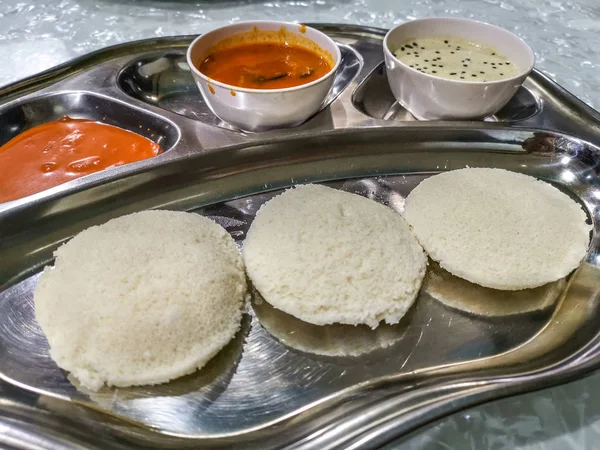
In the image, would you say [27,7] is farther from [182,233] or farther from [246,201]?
[182,233]

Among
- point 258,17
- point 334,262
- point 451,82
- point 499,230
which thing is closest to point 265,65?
point 451,82

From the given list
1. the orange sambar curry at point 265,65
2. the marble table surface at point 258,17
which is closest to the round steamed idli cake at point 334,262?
the orange sambar curry at point 265,65

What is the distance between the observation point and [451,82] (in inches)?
67.4

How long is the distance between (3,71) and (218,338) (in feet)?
6.09

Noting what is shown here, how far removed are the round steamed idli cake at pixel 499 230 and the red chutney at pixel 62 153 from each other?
1.00 metres

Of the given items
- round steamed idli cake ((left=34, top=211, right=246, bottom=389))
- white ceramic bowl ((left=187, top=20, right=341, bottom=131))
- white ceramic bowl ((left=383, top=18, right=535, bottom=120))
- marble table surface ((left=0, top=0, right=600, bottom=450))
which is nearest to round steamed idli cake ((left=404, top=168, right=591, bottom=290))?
white ceramic bowl ((left=383, top=18, right=535, bottom=120))

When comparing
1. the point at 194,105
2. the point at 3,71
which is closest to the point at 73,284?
the point at 194,105

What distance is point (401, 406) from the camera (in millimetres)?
1076

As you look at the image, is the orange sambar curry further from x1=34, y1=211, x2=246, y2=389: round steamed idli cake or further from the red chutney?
x1=34, y1=211, x2=246, y2=389: round steamed idli cake

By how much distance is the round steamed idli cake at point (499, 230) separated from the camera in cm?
140

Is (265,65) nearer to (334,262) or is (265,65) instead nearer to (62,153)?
(62,153)

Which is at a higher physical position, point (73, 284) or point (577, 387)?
point (73, 284)

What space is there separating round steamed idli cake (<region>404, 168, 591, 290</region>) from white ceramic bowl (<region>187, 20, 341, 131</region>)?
0.50m

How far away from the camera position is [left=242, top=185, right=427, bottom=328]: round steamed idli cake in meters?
1.29
